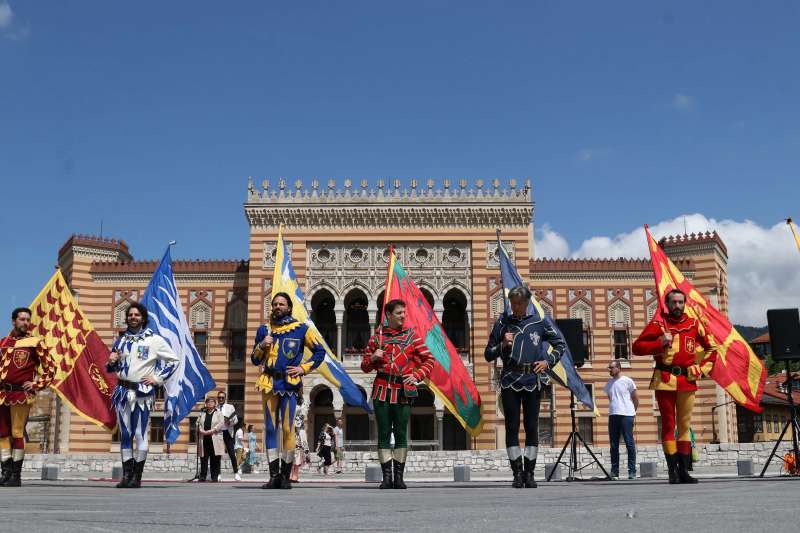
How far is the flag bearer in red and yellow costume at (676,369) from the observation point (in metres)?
8.38

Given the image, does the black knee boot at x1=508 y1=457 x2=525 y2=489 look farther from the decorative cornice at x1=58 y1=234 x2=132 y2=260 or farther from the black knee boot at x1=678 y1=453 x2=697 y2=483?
the decorative cornice at x1=58 y1=234 x2=132 y2=260

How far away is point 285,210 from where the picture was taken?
33.1 meters

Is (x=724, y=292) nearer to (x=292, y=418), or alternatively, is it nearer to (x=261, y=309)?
(x=261, y=309)

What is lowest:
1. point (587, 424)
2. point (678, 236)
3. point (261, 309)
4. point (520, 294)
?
point (587, 424)

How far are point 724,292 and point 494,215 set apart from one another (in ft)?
35.6

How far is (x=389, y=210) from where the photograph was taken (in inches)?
1299

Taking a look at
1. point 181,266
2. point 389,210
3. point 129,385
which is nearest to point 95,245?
point 181,266

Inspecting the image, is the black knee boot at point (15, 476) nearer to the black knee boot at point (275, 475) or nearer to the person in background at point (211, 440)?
the black knee boot at point (275, 475)

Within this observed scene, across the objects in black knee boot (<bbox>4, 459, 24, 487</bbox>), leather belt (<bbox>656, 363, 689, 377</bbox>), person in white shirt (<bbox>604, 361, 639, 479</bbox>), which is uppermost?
leather belt (<bbox>656, 363, 689, 377</bbox>)

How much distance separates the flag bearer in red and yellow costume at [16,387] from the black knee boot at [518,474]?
17.9 ft

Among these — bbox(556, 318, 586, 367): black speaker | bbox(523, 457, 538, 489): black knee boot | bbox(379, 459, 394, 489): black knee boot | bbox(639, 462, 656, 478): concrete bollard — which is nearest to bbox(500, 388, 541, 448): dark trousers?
bbox(523, 457, 538, 489): black knee boot

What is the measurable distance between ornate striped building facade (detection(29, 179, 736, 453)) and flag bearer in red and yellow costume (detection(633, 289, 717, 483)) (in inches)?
912

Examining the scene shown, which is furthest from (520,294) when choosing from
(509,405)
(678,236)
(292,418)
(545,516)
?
(678,236)

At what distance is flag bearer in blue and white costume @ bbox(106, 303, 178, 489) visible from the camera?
848 cm
